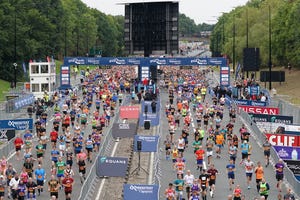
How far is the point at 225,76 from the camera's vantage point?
7150 cm

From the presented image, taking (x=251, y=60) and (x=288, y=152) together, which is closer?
(x=288, y=152)

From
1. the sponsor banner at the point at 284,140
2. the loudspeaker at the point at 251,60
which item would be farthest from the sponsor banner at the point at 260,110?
the loudspeaker at the point at 251,60

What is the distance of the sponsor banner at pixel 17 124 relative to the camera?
36.2 metres

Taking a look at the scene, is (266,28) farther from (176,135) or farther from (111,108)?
→ (176,135)

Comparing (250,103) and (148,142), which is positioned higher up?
(148,142)

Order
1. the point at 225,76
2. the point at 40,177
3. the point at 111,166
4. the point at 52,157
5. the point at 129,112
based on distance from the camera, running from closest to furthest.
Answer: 1. the point at 40,177
2. the point at 111,166
3. the point at 52,157
4. the point at 129,112
5. the point at 225,76

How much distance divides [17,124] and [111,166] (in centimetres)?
1130

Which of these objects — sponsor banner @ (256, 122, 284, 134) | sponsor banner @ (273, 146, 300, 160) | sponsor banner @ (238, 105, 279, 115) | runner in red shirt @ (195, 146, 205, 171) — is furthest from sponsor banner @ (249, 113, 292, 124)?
runner in red shirt @ (195, 146, 205, 171)

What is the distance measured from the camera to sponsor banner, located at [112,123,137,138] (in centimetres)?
3635

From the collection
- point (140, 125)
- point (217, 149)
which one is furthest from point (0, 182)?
point (140, 125)

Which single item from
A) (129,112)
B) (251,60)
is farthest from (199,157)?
(251,60)

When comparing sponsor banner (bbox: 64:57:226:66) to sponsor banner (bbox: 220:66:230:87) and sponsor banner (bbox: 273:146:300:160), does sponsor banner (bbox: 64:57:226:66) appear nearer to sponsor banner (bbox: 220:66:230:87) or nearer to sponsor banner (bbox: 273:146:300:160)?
sponsor banner (bbox: 220:66:230:87)

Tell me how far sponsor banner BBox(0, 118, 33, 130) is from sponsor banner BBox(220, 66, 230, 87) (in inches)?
1440

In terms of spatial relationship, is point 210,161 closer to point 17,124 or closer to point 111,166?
point 111,166
